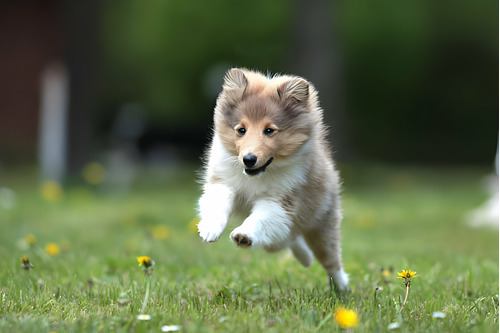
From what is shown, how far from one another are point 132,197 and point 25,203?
5.90ft

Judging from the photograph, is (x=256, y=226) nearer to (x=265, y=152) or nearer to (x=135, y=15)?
(x=265, y=152)

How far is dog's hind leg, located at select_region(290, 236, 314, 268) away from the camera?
4.19m

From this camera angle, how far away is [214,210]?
3.48 m

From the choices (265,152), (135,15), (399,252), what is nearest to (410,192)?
(399,252)

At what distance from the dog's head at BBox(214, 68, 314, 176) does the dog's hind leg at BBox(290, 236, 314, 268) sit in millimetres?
877

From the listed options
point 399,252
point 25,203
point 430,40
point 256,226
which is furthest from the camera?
point 430,40

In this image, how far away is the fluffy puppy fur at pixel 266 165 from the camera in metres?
3.38

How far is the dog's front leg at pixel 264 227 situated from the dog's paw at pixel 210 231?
11cm

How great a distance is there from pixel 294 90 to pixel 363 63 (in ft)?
57.2

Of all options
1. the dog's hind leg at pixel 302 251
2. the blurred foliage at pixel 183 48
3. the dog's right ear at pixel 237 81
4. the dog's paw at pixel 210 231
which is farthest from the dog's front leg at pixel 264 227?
the blurred foliage at pixel 183 48

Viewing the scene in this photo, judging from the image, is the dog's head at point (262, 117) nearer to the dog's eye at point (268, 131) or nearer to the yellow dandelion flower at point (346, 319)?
the dog's eye at point (268, 131)

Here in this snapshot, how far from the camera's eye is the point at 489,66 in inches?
816

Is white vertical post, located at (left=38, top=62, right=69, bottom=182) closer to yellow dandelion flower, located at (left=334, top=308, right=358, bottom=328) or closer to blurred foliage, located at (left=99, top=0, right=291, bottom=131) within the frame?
blurred foliage, located at (left=99, top=0, right=291, bottom=131)

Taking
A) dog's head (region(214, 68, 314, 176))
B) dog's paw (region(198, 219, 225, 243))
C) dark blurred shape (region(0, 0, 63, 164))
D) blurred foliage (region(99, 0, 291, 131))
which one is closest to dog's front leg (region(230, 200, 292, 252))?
dog's paw (region(198, 219, 225, 243))
